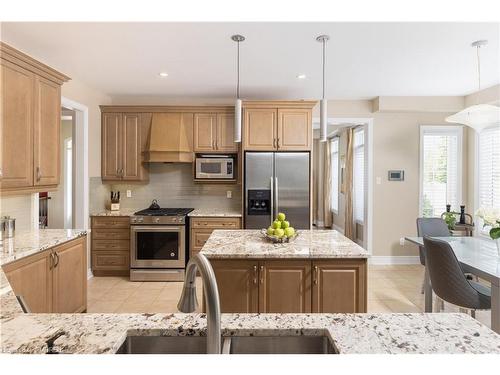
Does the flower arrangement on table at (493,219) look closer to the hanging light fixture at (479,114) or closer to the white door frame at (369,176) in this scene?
the hanging light fixture at (479,114)

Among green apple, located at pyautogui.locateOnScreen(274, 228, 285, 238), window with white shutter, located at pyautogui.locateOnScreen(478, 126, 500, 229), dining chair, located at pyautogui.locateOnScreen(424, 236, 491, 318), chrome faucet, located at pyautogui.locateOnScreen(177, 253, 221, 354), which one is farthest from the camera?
window with white shutter, located at pyautogui.locateOnScreen(478, 126, 500, 229)

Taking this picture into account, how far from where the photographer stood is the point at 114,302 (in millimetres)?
3533

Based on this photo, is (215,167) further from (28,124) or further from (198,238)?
(28,124)

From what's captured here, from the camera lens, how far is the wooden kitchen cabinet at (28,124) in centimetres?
232

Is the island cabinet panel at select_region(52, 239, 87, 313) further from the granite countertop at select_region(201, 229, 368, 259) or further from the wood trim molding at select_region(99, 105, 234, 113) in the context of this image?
the wood trim molding at select_region(99, 105, 234, 113)

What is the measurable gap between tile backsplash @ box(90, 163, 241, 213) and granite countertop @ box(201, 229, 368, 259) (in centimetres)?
207

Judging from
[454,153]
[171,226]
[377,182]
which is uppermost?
[454,153]

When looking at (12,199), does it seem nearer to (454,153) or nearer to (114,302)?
(114,302)

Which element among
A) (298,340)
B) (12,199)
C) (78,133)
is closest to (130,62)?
(78,133)

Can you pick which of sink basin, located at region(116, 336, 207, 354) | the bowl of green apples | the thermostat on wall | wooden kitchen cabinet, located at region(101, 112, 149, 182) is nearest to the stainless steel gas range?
wooden kitchen cabinet, located at region(101, 112, 149, 182)

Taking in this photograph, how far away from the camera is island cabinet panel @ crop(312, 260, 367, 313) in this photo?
2326 millimetres

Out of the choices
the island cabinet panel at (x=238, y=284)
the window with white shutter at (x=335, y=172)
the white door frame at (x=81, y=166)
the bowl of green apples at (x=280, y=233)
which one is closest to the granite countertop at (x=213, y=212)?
the white door frame at (x=81, y=166)

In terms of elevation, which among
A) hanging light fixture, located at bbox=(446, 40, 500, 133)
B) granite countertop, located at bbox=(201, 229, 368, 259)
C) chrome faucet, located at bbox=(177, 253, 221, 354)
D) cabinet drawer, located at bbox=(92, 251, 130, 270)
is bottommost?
cabinet drawer, located at bbox=(92, 251, 130, 270)

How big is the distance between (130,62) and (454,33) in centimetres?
306
